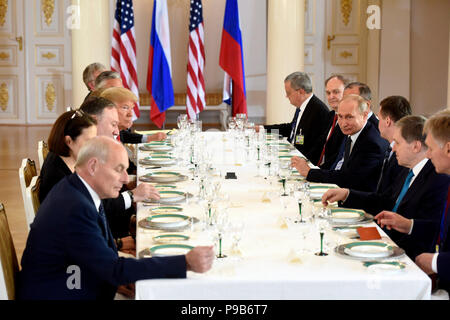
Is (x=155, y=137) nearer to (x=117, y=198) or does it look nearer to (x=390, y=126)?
(x=117, y=198)

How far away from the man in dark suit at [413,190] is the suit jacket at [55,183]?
4.03ft

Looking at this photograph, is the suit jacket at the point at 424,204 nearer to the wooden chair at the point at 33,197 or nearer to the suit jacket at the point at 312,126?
the wooden chair at the point at 33,197

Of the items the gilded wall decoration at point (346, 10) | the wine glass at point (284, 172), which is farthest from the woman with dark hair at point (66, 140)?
the gilded wall decoration at point (346, 10)

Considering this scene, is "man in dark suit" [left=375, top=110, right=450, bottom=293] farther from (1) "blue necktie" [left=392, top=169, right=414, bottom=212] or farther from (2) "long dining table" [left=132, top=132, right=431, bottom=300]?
(1) "blue necktie" [left=392, top=169, right=414, bottom=212]

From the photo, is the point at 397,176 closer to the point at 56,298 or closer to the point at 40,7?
the point at 56,298

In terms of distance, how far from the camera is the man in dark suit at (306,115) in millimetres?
6867

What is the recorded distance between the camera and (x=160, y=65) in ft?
35.7

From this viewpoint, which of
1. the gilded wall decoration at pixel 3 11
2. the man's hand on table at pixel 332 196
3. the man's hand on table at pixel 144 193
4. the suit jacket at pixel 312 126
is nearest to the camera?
the man's hand on table at pixel 332 196

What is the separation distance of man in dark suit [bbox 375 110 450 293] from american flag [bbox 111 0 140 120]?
7881 millimetres

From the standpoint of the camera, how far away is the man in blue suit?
105 inches

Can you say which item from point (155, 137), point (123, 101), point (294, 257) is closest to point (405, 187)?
point (294, 257)

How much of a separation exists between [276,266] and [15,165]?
24.4ft

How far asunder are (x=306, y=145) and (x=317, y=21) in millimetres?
6558

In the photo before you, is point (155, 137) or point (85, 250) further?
point (155, 137)
